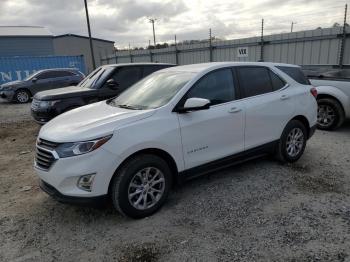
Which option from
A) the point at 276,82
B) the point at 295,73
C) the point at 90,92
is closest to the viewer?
the point at 276,82

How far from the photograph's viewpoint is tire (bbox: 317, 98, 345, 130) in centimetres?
716

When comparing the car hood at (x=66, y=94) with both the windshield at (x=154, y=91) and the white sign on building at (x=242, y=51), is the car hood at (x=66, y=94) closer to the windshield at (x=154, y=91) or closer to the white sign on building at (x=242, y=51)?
the windshield at (x=154, y=91)

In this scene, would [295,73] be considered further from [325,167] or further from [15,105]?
[15,105]

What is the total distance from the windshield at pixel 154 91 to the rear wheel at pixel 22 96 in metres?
12.0

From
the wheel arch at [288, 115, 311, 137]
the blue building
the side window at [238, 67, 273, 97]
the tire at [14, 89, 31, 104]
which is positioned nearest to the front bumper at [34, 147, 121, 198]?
the side window at [238, 67, 273, 97]

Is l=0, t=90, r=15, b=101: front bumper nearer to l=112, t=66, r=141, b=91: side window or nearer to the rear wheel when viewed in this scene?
the rear wheel

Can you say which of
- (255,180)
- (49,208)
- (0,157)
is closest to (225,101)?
(255,180)

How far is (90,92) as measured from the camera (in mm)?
7527

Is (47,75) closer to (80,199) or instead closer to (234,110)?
(234,110)

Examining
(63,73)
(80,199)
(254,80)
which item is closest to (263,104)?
(254,80)

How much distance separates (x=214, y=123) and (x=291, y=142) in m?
1.81

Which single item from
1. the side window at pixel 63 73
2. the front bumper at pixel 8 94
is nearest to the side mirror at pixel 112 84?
the side window at pixel 63 73

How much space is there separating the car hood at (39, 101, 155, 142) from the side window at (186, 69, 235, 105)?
73 cm

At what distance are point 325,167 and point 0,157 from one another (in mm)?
5994
